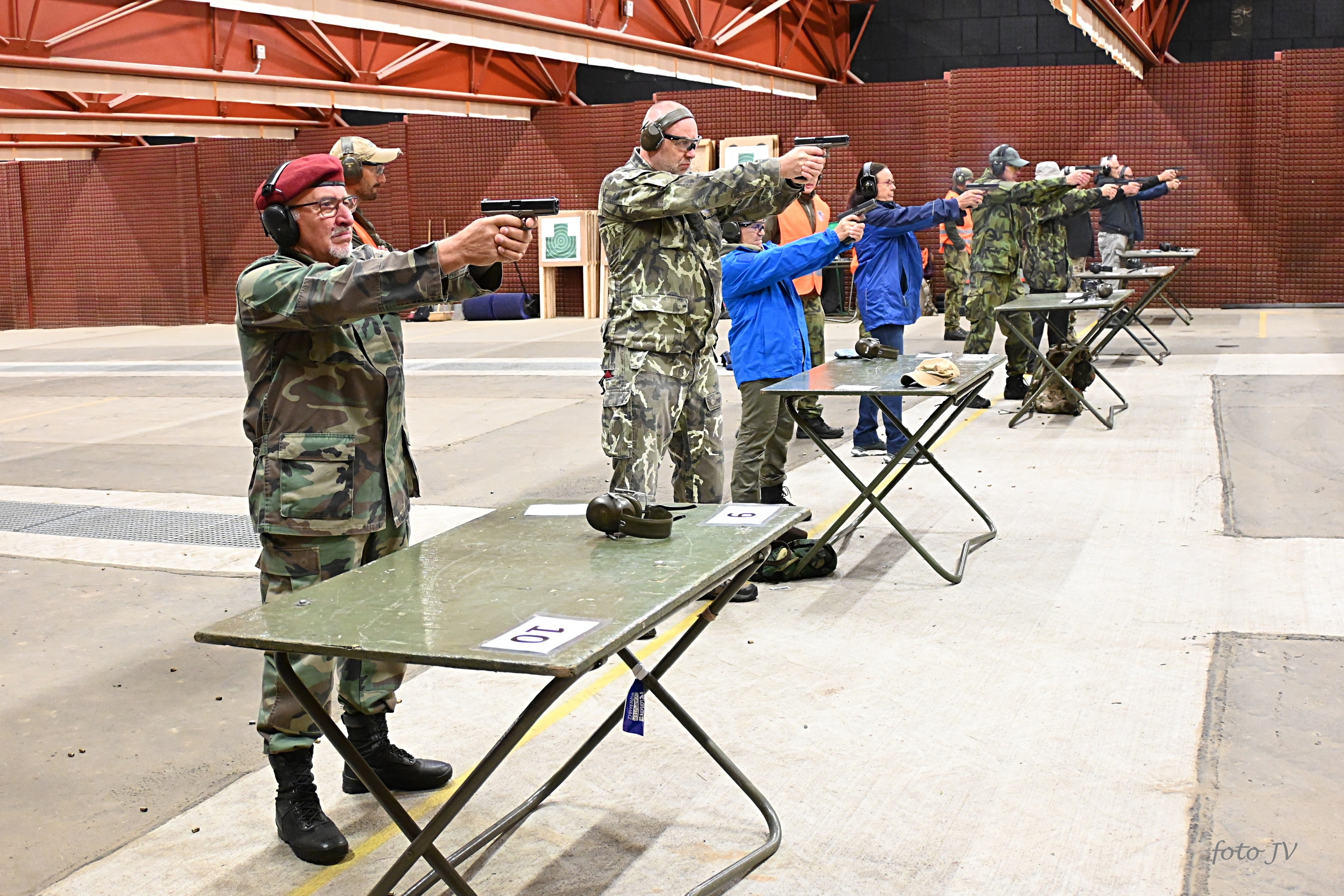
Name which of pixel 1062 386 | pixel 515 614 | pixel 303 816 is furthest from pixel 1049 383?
pixel 515 614

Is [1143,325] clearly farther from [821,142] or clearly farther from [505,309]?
[505,309]

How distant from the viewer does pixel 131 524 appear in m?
6.82

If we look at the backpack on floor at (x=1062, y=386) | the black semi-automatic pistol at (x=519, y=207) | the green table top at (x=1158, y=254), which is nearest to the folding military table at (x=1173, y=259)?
the green table top at (x=1158, y=254)

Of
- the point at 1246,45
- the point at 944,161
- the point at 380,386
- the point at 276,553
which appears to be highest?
the point at 1246,45

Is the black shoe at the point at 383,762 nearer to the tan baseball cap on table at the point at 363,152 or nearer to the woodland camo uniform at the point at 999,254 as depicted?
the tan baseball cap on table at the point at 363,152

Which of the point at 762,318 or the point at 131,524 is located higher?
the point at 762,318

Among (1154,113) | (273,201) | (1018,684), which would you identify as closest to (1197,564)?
(1018,684)

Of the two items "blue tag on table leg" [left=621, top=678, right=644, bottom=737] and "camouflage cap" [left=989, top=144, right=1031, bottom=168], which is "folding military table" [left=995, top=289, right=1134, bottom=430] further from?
"blue tag on table leg" [left=621, top=678, right=644, bottom=737]

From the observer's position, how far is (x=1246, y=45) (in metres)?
17.3

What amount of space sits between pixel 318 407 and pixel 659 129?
2.00 meters

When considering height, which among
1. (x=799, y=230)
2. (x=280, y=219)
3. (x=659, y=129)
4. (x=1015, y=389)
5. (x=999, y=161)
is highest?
(x=999, y=161)

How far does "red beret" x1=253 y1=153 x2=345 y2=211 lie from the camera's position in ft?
9.95

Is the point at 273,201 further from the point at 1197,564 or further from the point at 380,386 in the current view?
the point at 1197,564

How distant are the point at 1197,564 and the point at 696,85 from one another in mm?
15678
